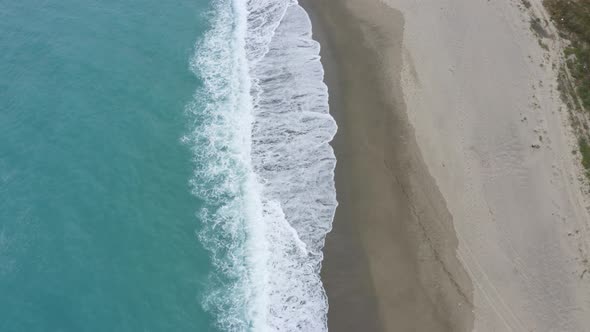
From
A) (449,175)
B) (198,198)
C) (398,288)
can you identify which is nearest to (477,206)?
(449,175)

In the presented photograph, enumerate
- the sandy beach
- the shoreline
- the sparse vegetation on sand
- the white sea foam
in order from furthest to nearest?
the sparse vegetation on sand < the white sea foam < the sandy beach < the shoreline

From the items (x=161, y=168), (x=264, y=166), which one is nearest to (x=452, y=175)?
(x=264, y=166)

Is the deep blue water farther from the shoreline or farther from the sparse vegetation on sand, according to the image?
the sparse vegetation on sand

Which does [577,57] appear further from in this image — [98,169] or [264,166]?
[98,169]

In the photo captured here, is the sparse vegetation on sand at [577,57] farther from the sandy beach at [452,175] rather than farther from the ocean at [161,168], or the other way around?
the ocean at [161,168]

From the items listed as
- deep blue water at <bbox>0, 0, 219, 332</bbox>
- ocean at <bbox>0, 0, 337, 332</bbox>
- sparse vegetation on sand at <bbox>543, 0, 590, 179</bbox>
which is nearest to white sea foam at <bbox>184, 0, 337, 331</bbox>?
ocean at <bbox>0, 0, 337, 332</bbox>

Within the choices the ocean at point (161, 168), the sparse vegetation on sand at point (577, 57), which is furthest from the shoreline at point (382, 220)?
the sparse vegetation on sand at point (577, 57)
